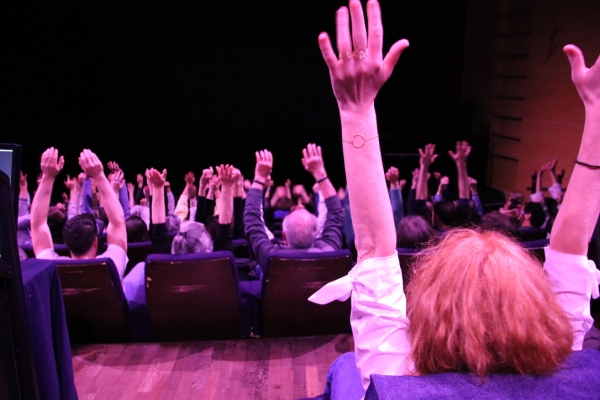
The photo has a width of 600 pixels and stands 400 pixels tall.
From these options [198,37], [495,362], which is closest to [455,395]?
[495,362]

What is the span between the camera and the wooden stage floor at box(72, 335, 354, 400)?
256 centimetres

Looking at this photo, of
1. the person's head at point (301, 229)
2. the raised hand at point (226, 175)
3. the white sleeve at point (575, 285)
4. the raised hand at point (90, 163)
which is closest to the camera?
the white sleeve at point (575, 285)

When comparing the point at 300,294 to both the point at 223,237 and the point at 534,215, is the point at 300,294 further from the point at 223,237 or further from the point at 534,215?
the point at 534,215

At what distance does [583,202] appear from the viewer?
113cm

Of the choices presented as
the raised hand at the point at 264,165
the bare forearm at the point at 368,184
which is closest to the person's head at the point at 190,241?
the raised hand at the point at 264,165

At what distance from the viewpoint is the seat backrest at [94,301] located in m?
2.72

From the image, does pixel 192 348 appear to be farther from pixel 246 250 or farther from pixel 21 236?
pixel 21 236

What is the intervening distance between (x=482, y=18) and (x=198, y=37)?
5.77m

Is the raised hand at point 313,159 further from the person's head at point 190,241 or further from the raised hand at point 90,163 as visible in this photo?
the raised hand at point 90,163

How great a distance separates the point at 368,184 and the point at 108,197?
2.15 metres

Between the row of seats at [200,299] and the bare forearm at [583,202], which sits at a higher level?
the bare forearm at [583,202]

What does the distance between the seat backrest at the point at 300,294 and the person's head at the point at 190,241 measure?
1.55 ft

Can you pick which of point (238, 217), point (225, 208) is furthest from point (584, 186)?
point (238, 217)

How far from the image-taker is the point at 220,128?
39.3 ft
